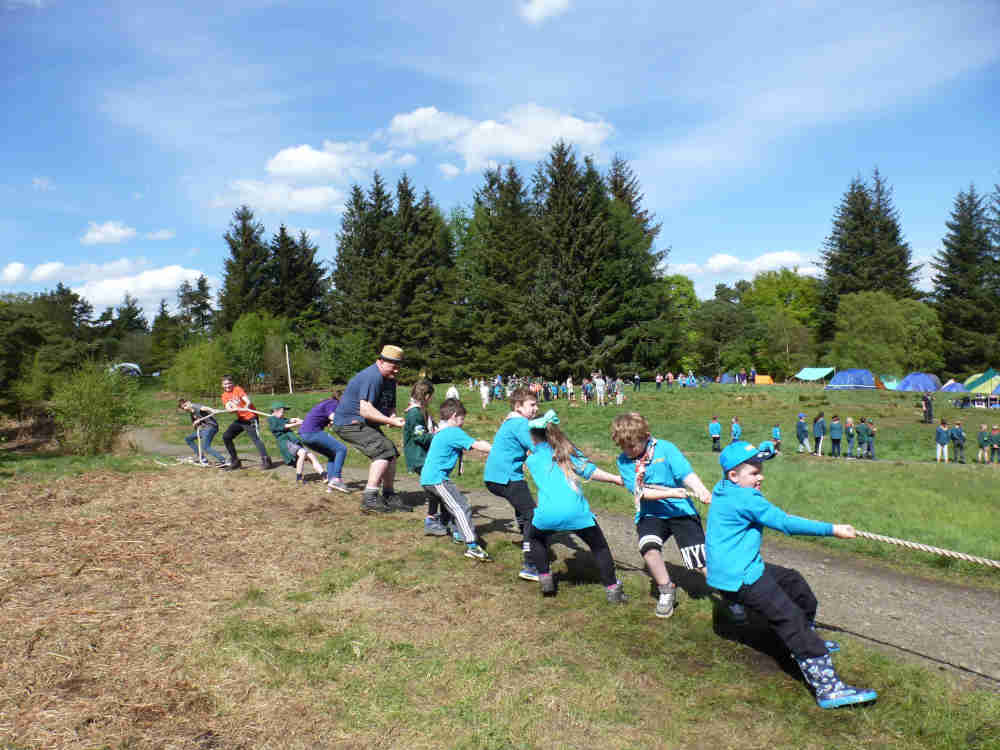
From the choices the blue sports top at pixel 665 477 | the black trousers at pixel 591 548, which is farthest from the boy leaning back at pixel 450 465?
the blue sports top at pixel 665 477

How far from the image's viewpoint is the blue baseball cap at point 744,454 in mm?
4383

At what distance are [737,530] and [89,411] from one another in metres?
17.2

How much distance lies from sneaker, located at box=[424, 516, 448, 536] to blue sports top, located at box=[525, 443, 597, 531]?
94.0 inches

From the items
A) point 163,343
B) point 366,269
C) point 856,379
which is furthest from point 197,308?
point 856,379

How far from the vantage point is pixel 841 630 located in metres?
5.30

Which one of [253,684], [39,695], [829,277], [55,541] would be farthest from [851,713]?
[829,277]

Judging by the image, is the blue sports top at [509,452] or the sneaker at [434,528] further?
the sneaker at [434,528]

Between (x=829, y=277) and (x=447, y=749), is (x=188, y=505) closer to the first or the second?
(x=447, y=749)

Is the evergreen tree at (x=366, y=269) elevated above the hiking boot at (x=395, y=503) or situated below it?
→ above

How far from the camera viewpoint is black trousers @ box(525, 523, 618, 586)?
18.5 feet

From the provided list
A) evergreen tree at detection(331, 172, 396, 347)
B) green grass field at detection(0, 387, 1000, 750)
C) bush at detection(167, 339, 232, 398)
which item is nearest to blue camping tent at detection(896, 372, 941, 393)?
evergreen tree at detection(331, 172, 396, 347)

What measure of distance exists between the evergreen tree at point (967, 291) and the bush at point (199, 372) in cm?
6965

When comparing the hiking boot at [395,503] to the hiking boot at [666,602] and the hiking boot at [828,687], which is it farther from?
the hiking boot at [828,687]

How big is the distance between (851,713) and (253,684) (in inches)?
143
